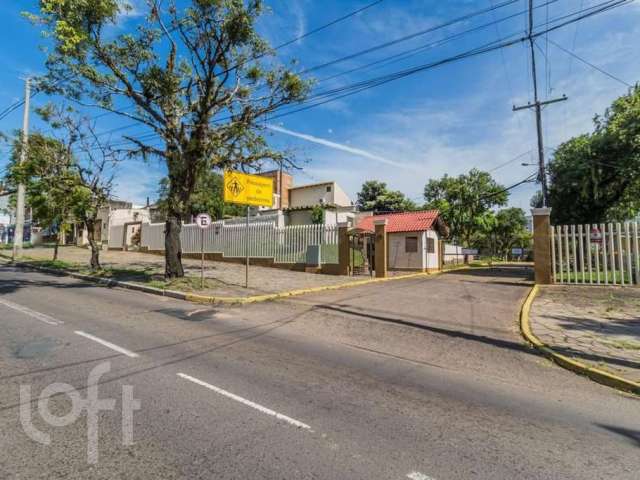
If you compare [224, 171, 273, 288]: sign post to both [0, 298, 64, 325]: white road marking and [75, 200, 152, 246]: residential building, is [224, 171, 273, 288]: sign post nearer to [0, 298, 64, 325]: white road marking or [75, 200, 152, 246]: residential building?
[0, 298, 64, 325]: white road marking

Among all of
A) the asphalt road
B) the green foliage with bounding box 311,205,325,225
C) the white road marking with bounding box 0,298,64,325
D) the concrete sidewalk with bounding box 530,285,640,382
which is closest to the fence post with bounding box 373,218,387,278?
the concrete sidewalk with bounding box 530,285,640,382

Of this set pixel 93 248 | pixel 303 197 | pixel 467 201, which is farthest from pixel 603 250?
pixel 303 197

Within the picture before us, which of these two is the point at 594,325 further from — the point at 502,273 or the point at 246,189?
the point at 502,273

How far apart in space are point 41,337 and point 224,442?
194 inches

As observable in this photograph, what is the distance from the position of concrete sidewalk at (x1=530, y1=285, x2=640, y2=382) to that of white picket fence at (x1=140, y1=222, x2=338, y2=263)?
30.2 ft

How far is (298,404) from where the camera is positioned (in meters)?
4.10

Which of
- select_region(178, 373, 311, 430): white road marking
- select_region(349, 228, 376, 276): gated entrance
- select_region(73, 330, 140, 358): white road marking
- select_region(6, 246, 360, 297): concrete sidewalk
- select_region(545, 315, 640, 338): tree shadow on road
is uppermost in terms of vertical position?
select_region(349, 228, 376, 276): gated entrance

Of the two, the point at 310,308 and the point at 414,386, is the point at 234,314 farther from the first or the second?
the point at 414,386

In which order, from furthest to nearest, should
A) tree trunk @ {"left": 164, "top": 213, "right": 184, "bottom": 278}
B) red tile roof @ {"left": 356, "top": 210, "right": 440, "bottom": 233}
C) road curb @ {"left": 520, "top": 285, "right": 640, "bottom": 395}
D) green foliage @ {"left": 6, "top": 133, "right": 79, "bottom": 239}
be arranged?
red tile roof @ {"left": 356, "top": 210, "right": 440, "bottom": 233}
green foliage @ {"left": 6, "top": 133, "right": 79, "bottom": 239}
tree trunk @ {"left": 164, "top": 213, "right": 184, "bottom": 278}
road curb @ {"left": 520, "top": 285, "right": 640, "bottom": 395}

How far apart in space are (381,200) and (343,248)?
3191 centimetres

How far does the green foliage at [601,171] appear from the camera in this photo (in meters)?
18.7

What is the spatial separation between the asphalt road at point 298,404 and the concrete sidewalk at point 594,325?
2.04ft

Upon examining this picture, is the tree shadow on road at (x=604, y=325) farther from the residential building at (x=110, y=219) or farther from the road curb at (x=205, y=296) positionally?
the residential building at (x=110, y=219)

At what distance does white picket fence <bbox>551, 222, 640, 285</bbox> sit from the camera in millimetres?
12797
